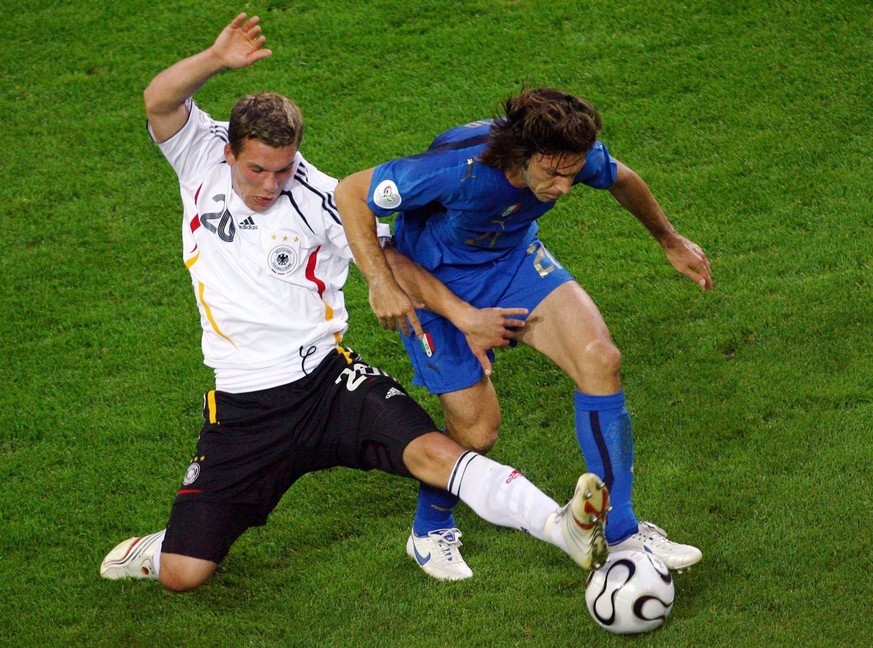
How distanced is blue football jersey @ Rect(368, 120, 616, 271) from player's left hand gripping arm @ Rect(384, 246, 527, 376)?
15 centimetres

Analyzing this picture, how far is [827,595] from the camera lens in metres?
4.35

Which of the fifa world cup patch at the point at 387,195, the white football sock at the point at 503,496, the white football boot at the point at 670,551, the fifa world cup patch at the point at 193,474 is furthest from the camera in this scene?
the fifa world cup patch at the point at 193,474

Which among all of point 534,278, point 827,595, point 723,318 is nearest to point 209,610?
point 534,278

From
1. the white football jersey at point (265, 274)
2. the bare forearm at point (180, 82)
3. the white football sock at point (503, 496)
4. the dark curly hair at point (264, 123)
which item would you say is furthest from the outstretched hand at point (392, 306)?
the bare forearm at point (180, 82)

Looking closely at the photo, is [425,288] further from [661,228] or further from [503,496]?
[661,228]

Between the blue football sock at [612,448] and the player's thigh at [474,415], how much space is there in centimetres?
50

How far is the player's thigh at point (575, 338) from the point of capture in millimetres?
4293

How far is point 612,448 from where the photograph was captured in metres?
4.32

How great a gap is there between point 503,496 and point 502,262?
1.08 metres

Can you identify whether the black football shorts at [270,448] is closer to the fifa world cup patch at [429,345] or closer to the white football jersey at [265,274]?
the white football jersey at [265,274]

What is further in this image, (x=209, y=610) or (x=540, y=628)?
(x=209, y=610)

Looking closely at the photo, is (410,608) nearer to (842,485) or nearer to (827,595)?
(827,595)

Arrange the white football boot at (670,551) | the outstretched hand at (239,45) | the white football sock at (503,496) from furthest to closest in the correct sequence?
the outstretched hand at (239,45), the white football boot at (670,551), the white football sock at (503,496)

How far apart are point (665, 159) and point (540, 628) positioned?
4.38 metres
